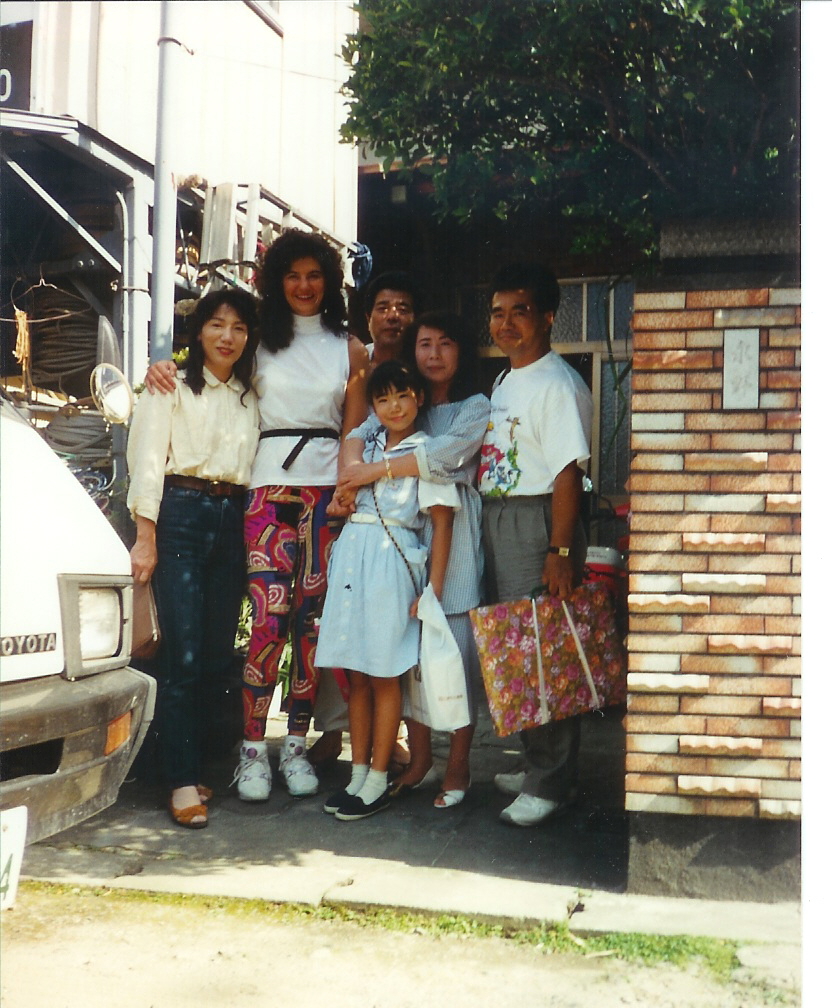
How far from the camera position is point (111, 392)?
10.5ft

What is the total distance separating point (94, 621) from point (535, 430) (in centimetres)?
170

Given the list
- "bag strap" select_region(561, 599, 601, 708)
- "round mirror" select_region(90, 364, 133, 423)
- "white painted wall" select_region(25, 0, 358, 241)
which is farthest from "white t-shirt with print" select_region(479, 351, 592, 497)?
"round mirror" select_region(90, 364, 133, 423)

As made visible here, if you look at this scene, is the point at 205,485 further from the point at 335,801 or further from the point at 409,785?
the point at 409,785

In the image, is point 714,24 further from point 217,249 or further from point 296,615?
point 296,615

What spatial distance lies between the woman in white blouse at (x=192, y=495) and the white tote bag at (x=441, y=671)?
2.59 feet

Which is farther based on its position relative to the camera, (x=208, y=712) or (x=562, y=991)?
(x=208, y=712)

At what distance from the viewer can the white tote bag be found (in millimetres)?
3562

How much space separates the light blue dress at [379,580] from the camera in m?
3.62

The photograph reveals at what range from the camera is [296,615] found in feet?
12.9

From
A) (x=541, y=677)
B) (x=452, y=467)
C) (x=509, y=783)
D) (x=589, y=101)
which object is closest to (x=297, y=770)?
(x=509, y=783)

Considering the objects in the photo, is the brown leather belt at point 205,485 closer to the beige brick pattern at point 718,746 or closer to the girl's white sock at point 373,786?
the girl's white sock at point 373,786

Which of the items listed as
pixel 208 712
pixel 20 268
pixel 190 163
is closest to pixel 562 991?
pixel 208 712

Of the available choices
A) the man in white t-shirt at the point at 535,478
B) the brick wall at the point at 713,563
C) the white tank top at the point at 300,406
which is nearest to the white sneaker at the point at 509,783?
the man in white t-shirt at the point at 535,478

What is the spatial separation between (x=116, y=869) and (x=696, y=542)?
1960mm
